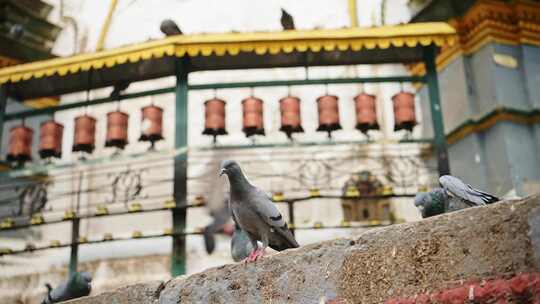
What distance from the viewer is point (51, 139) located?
35.0ft

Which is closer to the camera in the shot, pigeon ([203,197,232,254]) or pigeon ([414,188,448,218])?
pigeon ([414,188,448,218])

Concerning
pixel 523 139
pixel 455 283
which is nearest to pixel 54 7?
pixel 523 139

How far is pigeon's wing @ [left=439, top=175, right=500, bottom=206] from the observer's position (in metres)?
4.69

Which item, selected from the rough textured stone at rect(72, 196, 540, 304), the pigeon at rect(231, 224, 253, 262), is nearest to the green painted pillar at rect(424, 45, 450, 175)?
the pigeon at rect(231, 224, 253, 262)

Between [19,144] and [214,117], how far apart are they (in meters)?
2.96

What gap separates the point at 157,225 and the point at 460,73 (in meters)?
5.64

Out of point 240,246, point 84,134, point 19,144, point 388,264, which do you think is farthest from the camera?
point 19,144

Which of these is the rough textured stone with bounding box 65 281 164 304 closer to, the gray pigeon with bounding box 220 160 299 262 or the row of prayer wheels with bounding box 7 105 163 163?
the gray pigeon with bounding box 220 160 299 262

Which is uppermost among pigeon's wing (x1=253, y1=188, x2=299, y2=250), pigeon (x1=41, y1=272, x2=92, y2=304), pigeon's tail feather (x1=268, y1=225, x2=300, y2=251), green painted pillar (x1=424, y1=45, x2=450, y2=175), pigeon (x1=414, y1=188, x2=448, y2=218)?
green painted pillar (x1=424, y1=45, x2=450, y2=175)

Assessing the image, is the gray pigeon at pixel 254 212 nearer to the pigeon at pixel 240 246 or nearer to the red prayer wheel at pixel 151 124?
the pigeon at pixel 240 246

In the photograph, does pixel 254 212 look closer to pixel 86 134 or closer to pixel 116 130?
pixel 116 130

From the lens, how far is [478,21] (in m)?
12.0

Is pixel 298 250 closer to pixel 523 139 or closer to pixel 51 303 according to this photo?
pixel 51 303

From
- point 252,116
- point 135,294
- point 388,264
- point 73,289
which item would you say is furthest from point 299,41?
point 388,264
